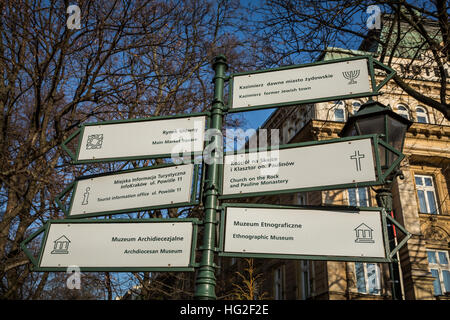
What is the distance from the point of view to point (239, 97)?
3.73m

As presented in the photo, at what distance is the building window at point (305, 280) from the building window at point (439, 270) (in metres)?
5.72

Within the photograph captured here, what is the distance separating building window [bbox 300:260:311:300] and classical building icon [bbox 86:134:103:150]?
18.3m

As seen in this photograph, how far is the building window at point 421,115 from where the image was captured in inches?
883

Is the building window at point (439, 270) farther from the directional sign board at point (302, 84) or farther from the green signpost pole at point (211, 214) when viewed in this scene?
the green signpost pole at point (211, 214)

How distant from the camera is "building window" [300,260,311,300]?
801 inches

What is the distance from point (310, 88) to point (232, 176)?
1096 mm

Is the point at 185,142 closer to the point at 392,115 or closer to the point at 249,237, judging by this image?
the point at 249,237

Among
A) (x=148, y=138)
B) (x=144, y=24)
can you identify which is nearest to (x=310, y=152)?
(x=148, y=138)

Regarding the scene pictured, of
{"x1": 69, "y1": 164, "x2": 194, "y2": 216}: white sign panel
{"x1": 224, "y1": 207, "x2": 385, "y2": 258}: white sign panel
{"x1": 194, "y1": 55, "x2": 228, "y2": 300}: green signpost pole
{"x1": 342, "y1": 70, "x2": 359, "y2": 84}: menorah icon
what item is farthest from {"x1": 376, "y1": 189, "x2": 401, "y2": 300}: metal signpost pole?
{"x1": 69, "y1": 164, "x2": 194, "y2": 216}: white sign panel

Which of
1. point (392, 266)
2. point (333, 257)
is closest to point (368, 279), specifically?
point (392, 266)

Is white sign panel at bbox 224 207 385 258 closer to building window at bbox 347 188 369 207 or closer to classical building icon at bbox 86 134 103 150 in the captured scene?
classical building icon at bbox 86 134 103 150

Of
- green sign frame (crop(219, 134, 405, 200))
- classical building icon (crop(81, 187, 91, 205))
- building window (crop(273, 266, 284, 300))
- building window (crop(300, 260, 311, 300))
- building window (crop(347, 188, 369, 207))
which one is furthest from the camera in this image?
building window (crop(273, 266, 284, 300))

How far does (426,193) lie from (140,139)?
20843 millimetres

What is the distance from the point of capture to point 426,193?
2116 centimetres
